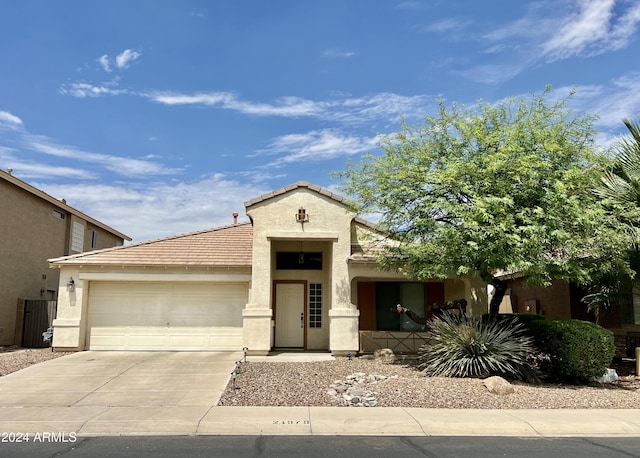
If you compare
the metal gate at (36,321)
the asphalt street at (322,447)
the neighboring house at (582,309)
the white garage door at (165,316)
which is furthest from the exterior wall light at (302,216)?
the metal gate at (36,321)

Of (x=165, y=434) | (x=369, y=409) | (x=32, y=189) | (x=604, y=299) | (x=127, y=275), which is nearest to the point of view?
(x=165, y=434)

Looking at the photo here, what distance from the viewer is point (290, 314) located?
17.3m

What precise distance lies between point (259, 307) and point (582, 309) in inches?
444

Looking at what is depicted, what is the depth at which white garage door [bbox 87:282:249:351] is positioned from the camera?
1659cm

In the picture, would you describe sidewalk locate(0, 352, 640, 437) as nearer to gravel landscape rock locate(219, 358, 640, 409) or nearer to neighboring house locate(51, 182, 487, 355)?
gravel landscape rock locate(219, 358, 640, 409)

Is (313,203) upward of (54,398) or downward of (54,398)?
upward

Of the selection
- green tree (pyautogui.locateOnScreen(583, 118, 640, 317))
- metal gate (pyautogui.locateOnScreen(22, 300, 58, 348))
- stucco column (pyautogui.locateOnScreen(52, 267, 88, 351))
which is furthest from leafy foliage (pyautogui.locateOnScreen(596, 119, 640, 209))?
metal gate (pyautogui.locateOnScreen(22, 300, 58, 348))

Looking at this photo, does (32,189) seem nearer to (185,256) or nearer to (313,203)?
(185,256)

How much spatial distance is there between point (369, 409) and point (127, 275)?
33.5 ft

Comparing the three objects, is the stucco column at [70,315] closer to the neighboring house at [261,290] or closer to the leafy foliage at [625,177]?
the neighboring house at [261,290]

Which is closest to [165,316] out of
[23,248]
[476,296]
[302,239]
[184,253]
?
[184,253]

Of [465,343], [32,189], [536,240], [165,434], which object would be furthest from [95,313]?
[536,240]

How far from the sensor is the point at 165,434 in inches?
310

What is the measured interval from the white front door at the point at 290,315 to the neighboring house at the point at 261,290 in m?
0.03
